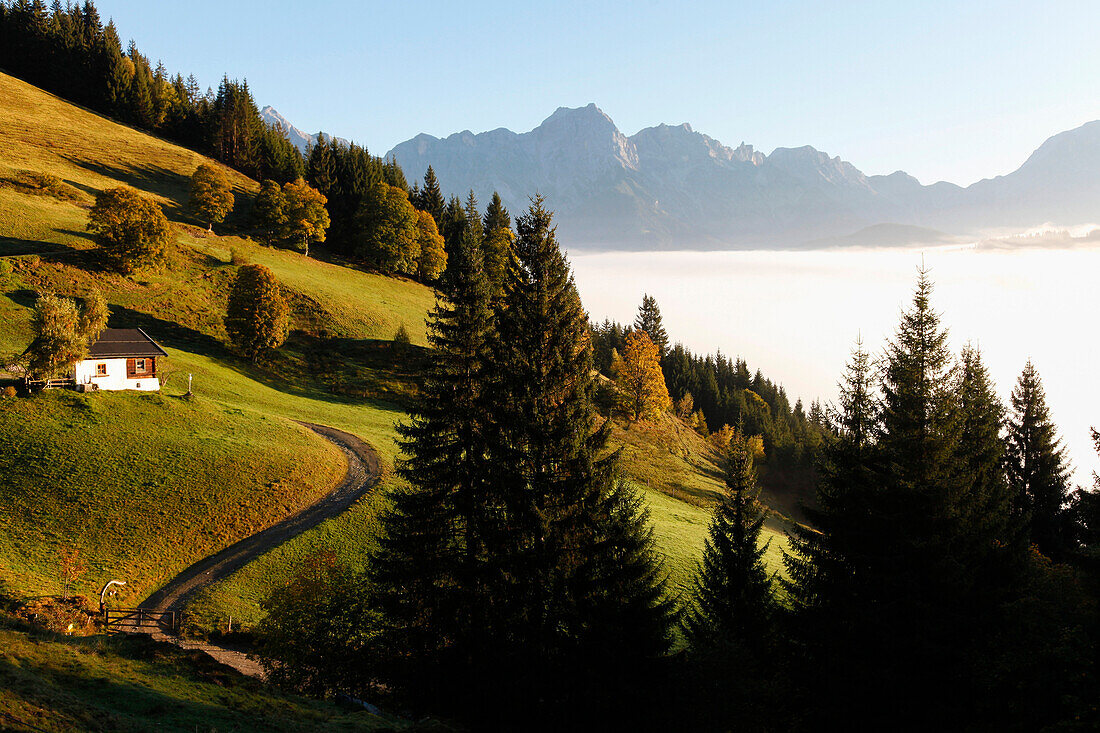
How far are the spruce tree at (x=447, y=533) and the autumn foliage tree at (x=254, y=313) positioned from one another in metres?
44.5

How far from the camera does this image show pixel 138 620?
2661 centimetres

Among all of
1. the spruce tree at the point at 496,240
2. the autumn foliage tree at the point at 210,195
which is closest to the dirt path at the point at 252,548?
the spruce tree at the point at 496,240

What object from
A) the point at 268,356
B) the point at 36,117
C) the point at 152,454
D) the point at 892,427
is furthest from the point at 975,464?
the point at 36,117

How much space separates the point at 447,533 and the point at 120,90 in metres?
152

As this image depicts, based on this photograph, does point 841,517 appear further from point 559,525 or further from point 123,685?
point 123,685

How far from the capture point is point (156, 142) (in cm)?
12256

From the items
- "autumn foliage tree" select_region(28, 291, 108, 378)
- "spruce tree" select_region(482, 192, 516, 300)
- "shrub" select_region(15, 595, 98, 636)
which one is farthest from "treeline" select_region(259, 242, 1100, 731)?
"spruce tree" select_region(482, 192, 516, 300)

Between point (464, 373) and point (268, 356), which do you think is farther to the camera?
point (268, 356)

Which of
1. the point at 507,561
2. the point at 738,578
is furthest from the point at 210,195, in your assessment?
the point at 738,578

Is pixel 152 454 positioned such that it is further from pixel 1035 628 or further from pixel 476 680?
pixel 1035 628

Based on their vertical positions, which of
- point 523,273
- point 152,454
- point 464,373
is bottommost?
point 152,454

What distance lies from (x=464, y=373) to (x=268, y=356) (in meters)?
48.8

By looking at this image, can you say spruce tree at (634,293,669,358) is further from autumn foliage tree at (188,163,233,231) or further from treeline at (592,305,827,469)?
autumn foliage tree at (188,163,233,231)

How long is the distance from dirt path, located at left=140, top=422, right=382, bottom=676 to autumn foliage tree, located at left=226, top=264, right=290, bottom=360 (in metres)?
21.8
